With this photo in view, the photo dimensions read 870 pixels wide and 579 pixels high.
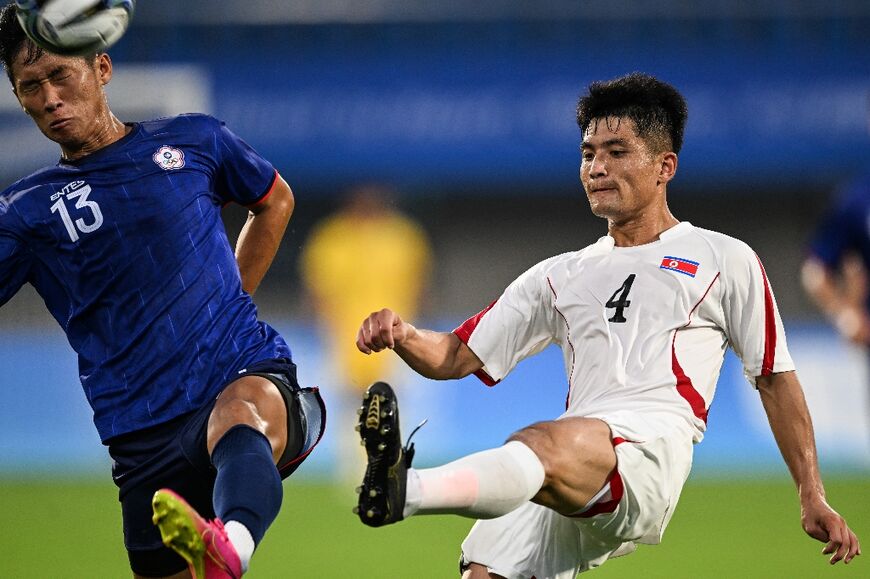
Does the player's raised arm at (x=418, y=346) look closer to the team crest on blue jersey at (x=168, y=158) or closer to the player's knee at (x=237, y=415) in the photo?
the player's knee at (x=237, y=415)

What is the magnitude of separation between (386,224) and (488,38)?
399 cm

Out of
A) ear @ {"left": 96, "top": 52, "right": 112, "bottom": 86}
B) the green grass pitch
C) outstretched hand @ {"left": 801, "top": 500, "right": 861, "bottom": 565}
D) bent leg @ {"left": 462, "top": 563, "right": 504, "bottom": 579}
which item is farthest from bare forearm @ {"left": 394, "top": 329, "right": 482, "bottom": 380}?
the green grass pitch

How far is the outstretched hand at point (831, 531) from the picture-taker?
3.85m

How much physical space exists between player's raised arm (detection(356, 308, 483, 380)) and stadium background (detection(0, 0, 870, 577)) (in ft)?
22.1

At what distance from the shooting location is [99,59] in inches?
164

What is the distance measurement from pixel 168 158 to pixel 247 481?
126 cm

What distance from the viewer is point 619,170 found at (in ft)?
13.8

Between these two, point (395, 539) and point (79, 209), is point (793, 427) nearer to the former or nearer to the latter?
point (79, 209)

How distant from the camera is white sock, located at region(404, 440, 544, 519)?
11.0ft

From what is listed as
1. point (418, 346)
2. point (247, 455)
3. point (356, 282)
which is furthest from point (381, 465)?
point (356, 282)

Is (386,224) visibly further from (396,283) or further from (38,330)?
(38,330)

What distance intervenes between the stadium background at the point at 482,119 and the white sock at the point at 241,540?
7790mm

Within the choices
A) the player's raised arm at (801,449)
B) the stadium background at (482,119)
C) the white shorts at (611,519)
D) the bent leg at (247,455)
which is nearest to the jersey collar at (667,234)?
the player's raised arm at (801,449)

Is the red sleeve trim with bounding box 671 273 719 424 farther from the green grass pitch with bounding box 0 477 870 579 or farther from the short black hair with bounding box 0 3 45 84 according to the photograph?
the green grass pitch with bounding box 0 477 870 579
